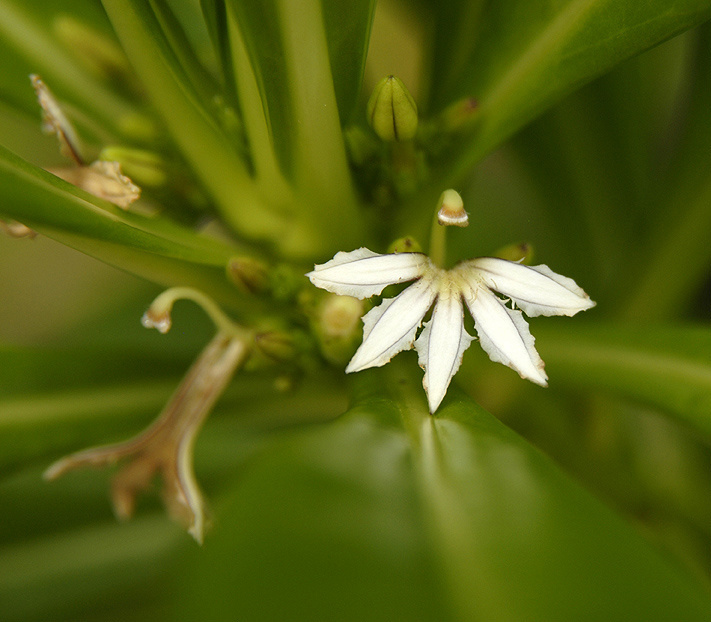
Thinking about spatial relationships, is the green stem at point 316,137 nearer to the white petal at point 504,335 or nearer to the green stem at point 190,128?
the green stem at point 190,128

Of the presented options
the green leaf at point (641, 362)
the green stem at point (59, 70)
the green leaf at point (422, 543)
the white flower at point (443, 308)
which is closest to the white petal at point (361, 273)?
the white flower at point (443, 308)

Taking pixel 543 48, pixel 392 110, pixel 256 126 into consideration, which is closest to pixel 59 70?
pixel 256 126

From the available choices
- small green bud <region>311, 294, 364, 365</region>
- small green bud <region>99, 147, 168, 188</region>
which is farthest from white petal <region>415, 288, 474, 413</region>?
small green bud <region>99, 147, 168, 188</region>

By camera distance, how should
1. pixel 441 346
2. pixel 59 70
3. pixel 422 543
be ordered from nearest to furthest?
pixel 422 543, pixel 441 346, pixel 59 70

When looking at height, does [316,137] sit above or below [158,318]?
above

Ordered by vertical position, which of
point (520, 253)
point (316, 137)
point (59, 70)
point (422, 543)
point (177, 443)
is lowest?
point (422, 543)

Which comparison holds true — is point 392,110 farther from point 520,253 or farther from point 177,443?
point 177,443

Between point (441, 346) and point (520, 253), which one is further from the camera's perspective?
point (520, 253)

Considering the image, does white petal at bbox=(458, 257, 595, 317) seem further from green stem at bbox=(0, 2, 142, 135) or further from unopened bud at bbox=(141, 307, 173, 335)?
green stem at bbox=(0, 2, 142, 135)
